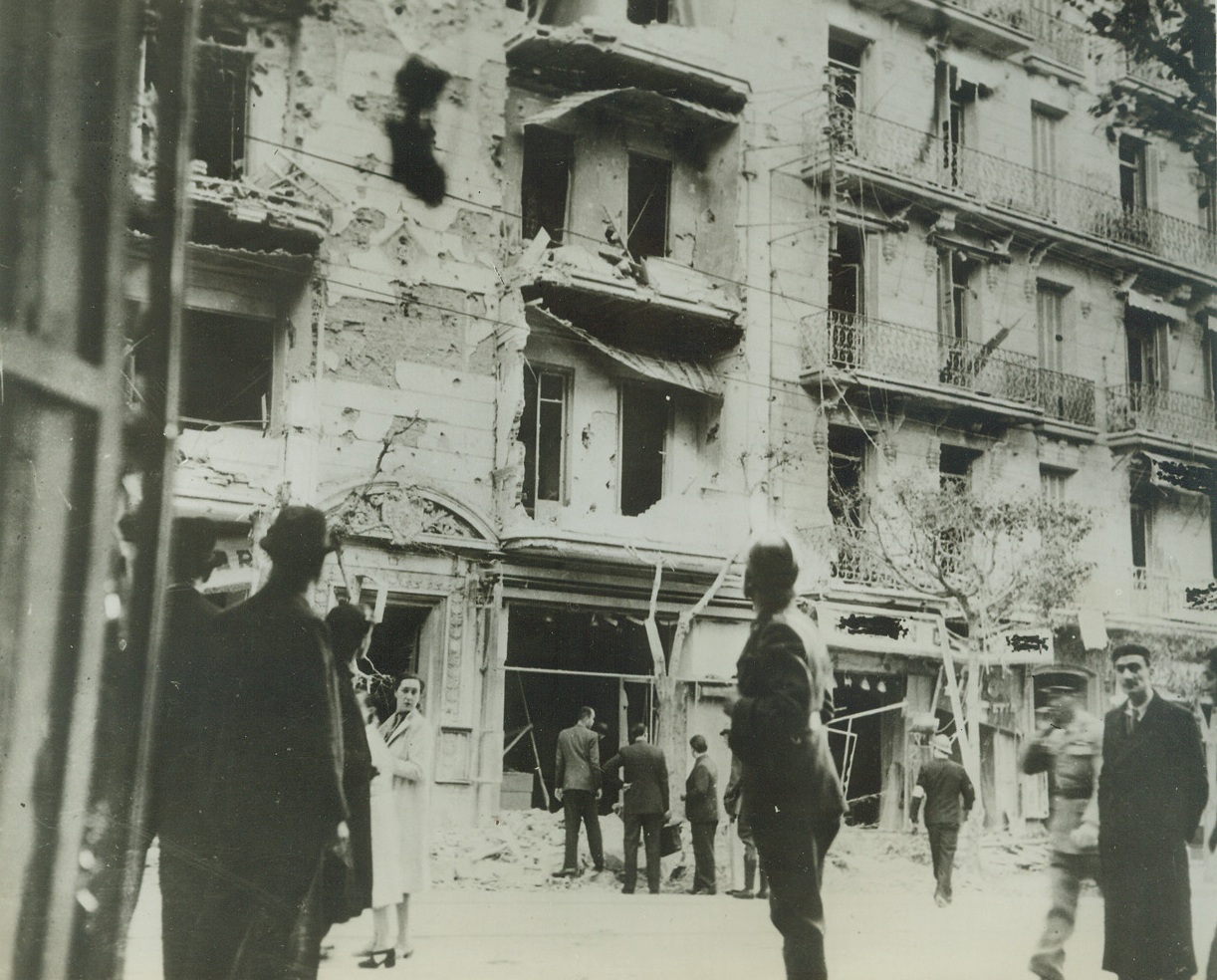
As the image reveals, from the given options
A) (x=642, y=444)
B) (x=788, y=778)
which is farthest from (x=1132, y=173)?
(x=788, y=778)

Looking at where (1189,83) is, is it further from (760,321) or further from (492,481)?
(492,481)

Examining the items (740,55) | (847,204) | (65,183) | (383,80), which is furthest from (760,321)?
(65,183)

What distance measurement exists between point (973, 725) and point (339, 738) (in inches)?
103

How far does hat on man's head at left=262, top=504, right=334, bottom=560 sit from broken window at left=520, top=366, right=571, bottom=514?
2.54ft

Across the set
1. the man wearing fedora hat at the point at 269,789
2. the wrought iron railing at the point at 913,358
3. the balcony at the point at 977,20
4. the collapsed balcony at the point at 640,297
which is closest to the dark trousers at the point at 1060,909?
the wrought iron railing at the point at 913,358

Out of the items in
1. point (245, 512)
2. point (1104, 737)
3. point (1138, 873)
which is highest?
point (245, 512)

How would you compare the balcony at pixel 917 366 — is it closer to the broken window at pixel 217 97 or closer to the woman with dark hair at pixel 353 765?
the woman with dark hair at pixel 353 765

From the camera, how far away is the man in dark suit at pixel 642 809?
418 centimetres

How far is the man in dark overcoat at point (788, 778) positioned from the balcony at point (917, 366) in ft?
4.15

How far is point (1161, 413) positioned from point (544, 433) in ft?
9.62

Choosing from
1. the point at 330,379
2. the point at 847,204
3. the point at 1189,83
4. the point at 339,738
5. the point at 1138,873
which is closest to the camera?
the point at 339,738

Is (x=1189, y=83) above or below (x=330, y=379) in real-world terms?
above

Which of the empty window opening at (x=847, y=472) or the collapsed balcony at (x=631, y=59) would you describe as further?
the empty window opening at (x=847, y=472)

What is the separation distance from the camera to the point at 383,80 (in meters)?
4.14
